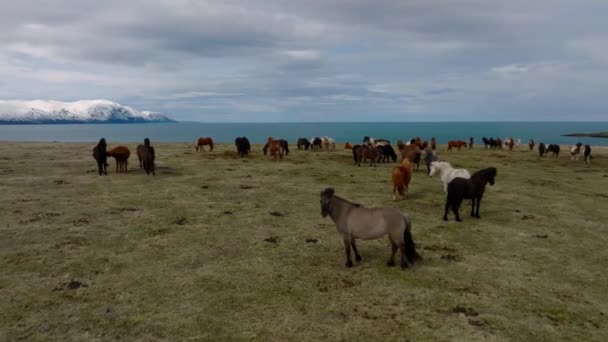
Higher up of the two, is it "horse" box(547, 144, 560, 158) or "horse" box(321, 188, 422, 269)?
"horse" box(547, 144, 560, 158)

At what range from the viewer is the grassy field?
759 cm

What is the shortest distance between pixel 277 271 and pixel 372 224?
2.74m

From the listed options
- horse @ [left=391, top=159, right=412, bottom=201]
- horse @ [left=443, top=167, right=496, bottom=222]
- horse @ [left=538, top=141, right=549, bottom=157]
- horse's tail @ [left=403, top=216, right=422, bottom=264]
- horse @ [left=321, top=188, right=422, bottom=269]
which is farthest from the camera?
horse @ [left=538, top=141, right=549, bottom=157]

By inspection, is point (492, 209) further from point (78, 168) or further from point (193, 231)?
point (78, 168)

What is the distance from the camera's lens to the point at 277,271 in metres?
10.1

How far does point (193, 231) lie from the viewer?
13.1 m

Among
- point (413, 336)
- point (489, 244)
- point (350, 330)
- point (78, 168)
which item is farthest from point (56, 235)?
point (78, 168)

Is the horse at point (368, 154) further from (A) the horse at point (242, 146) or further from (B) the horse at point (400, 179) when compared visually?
(B) the horse at point (400, 179)

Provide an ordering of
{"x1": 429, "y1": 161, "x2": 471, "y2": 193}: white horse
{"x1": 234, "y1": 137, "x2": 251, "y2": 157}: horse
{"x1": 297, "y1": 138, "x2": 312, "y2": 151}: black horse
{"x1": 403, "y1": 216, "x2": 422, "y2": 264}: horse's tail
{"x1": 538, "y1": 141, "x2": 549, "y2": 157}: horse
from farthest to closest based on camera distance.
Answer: {"x1": 297, "y1": 138, "x2": 312, "y2": 151}: black horse, {"x1": 538, "y1": 141, "x2": 549, "y2": 157}: horse, {"x1": 234, "y1": 137, "x2": 251, "y2": 157}: horse, {"x1": 429, "y1": 161, "x2": 471, "y2": 193}: white horse, {"x1": 403, "y1": 216, "x2": 422, "y2": 264}: horse's tail

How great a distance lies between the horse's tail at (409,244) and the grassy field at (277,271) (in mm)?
293

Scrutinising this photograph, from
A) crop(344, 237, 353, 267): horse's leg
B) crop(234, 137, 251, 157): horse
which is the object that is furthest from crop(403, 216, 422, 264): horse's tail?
crop(234, 137, 251, 157): horse

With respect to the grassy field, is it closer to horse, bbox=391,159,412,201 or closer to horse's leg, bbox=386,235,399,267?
horse's leg, bbox=386,235,399,267

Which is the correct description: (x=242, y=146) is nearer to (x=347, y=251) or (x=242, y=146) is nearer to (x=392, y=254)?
(x=347, y=251)

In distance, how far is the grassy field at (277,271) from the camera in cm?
759
